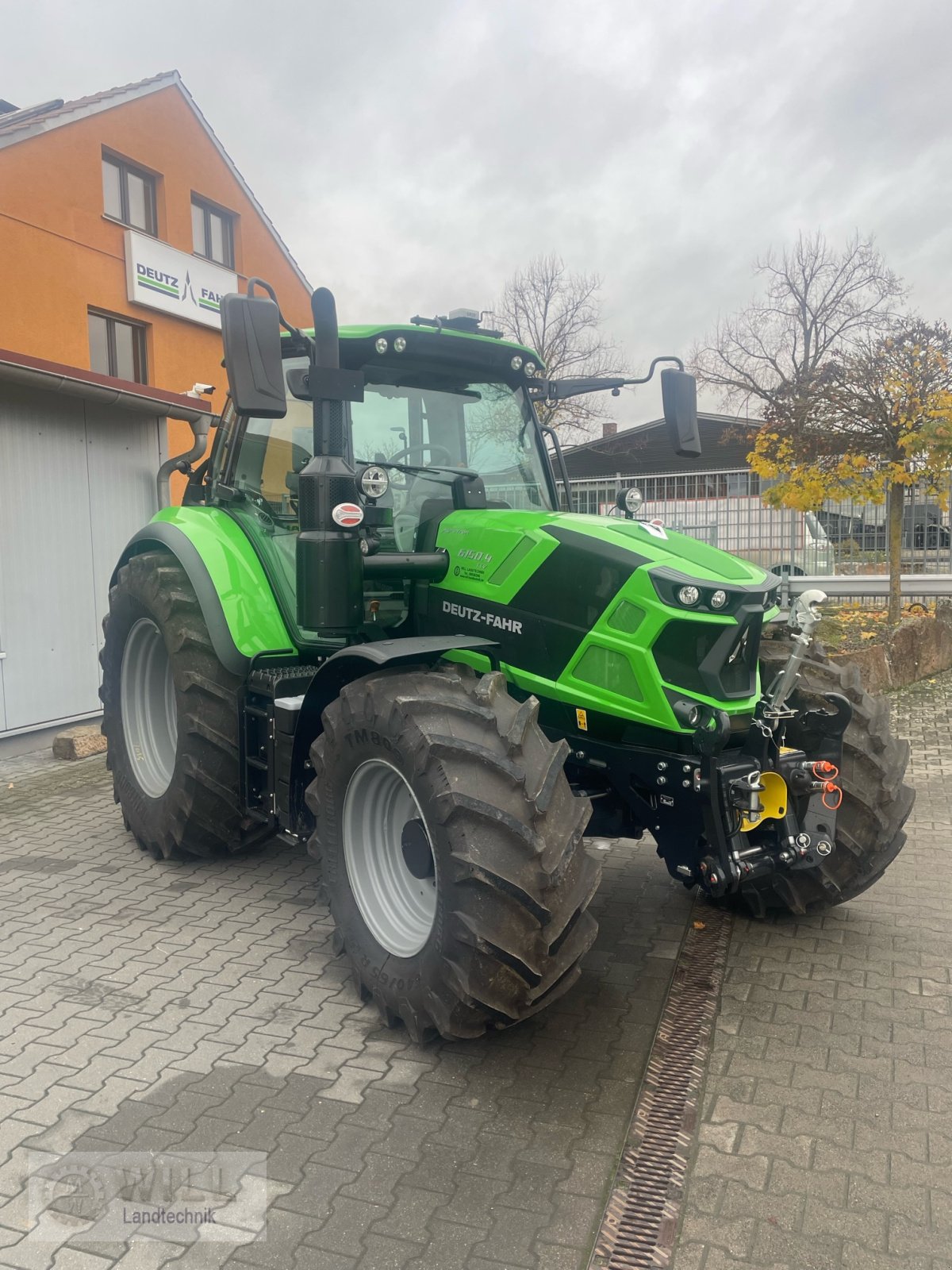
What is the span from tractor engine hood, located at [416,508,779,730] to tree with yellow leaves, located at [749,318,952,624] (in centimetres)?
764

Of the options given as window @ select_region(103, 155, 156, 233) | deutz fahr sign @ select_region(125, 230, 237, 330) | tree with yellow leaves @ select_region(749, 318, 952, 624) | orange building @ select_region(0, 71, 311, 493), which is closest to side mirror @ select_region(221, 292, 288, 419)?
tree with yellow leaves @ select_region(749, 318, 952, 624)

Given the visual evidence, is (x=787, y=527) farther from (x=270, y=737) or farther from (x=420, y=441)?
(x=270, y=737)

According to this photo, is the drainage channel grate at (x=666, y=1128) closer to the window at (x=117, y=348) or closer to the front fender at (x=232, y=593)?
the front fender at (x=232, y=593)

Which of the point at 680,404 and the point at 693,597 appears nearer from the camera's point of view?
the point at 693,597

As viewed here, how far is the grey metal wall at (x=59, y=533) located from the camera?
7383mm

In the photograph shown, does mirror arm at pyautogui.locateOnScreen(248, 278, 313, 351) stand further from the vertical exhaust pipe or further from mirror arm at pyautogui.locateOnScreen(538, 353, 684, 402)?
mirror arm at pyautogui.locateOnScreen(538, 353, 684, 402)

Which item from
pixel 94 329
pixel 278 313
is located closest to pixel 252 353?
pixel 278 313

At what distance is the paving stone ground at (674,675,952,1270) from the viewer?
7.68 ft

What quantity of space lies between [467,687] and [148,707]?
9.05 feet

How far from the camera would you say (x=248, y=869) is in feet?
16.2

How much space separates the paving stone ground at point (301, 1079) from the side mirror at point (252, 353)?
6.87ft

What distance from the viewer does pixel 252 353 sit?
3.27 m

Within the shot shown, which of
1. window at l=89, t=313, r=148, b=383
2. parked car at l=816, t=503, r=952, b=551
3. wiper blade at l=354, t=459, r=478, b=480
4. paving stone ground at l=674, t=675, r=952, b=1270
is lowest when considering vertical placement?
paving stone ground at l=674, t=675, r=952, b=1270

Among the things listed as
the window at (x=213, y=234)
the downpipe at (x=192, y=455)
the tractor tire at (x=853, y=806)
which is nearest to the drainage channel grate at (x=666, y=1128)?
the tractor tire at (x=853, y=806)
